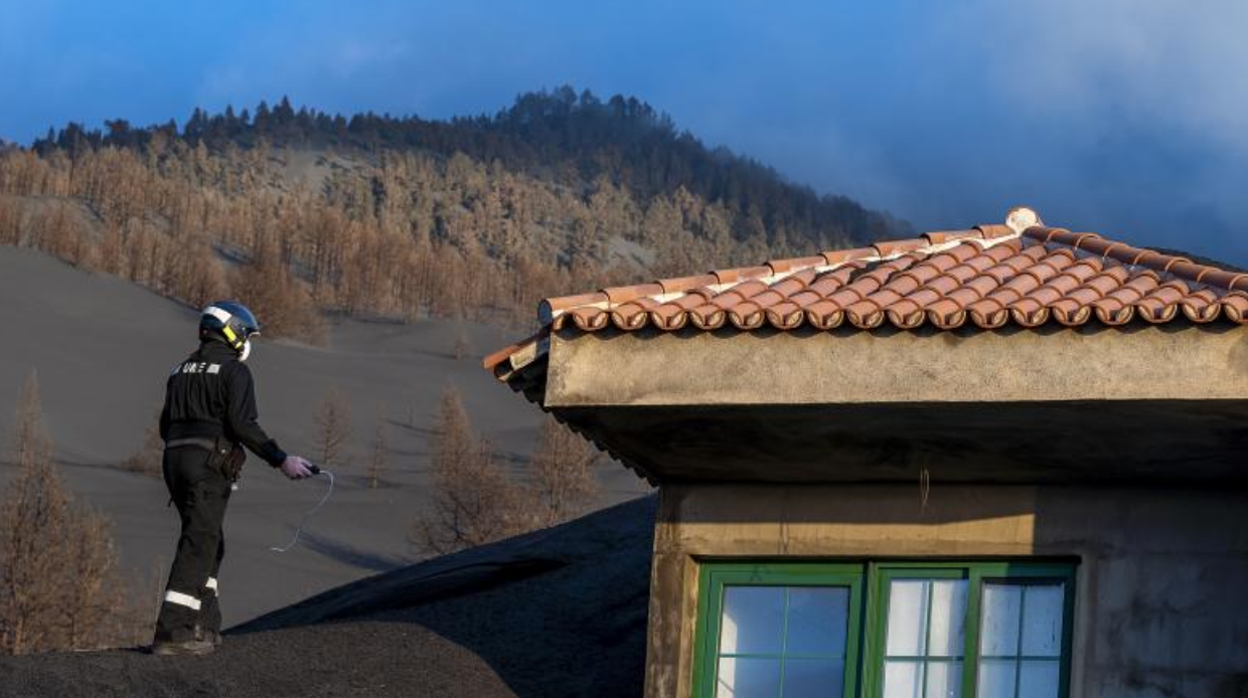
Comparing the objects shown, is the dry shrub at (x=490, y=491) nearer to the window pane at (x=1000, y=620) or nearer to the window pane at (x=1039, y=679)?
the window pane at (x=1000, y=620)

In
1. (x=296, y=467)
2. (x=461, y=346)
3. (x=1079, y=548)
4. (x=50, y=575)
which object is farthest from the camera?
(x=461, y=346)

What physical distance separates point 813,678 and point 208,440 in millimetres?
3908

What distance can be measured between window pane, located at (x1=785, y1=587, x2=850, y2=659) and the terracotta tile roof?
1735 mm

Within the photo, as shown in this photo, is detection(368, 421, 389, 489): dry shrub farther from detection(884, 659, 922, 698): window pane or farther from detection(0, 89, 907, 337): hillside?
detection(884, 659, 922, 698): window pane

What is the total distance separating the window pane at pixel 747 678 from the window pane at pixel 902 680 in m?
0.62

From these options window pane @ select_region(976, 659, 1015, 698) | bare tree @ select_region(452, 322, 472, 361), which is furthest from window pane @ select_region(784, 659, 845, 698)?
bare tree @ select_region(452, 322, 472, 361)

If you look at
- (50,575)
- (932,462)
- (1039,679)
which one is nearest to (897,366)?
(932,462)

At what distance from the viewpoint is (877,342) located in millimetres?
12117

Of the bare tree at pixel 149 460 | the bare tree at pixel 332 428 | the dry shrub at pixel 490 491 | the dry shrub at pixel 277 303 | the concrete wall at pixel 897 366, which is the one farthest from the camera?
the dry shrub at pixel 277 303

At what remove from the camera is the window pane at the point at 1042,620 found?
12.6 m

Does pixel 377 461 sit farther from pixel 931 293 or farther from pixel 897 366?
pixel 897 366

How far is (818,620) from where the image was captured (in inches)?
512

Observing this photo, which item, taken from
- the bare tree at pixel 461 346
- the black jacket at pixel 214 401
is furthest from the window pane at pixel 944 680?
the bare tree at pixel 461 346

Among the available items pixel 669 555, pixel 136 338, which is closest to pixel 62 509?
pixel 669 555
